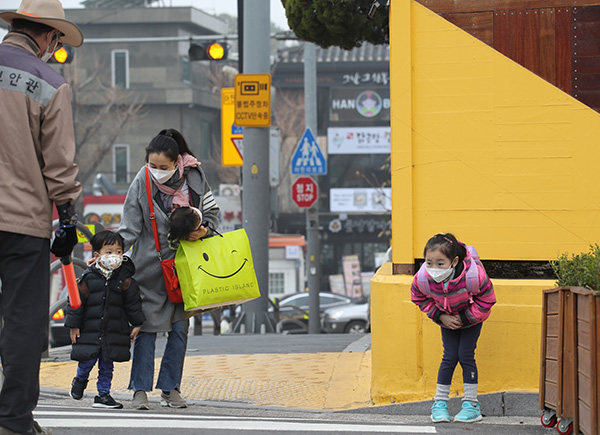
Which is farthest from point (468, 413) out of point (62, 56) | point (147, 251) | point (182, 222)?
point (62, 56)

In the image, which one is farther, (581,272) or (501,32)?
(501,32)

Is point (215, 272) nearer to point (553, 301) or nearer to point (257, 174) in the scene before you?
point (553, 301)

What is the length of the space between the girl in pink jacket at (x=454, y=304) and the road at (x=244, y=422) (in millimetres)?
179

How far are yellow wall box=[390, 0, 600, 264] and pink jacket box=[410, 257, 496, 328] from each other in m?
0.63

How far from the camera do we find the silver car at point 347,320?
23.0 meters

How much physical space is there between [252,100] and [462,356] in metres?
7.78

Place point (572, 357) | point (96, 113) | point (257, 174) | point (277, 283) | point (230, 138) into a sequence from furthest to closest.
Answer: point (96, 113) < point (277, 283) < point (230, 138) < point (257, 174) < point (572, 357)

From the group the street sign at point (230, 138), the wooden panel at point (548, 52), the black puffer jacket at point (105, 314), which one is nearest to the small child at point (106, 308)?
the black puffer jacket at point (105, 314)

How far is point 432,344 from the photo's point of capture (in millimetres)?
5750

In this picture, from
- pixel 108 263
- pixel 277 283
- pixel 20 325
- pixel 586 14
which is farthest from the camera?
pixel 277 283

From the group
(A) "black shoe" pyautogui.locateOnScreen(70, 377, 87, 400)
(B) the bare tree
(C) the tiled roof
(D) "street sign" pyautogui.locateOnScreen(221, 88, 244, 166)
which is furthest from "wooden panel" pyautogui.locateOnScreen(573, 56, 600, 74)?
(C) the tiled roof

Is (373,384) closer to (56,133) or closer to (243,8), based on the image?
(56,133)

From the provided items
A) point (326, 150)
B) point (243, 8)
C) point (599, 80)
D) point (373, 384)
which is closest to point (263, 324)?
point (243, 8)

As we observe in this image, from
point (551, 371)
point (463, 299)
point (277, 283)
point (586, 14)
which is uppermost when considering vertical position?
point (586, 14)
